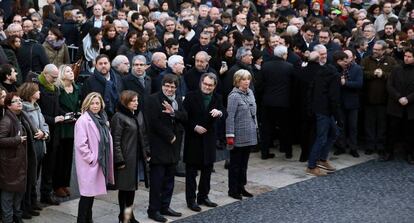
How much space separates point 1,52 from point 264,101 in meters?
4.24

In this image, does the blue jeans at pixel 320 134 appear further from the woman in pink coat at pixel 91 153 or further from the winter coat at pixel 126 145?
the woman in pink coat at pixel 91 153

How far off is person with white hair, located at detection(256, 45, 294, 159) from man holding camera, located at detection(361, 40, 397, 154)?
154 centimetres

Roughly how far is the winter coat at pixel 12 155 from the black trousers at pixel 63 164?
121 cm

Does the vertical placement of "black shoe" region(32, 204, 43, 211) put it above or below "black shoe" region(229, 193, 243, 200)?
below

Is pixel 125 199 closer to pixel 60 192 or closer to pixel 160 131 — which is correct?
pixel 160 131

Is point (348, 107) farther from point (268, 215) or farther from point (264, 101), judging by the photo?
point (268, 215)

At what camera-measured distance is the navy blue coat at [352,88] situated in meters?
13.0

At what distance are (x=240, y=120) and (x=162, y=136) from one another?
4.73 ft

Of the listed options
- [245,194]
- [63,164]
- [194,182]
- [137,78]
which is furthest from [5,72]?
[245,194]

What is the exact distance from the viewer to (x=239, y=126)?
10.4 m

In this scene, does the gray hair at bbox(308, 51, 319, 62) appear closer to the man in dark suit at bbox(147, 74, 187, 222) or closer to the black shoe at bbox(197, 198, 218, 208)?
the black shoe at bbox(197, 198, 218, 208)

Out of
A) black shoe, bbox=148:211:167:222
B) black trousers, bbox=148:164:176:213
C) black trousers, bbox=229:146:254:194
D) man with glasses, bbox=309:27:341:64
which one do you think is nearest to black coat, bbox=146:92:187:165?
black trousers, bbox=148:164:176:213

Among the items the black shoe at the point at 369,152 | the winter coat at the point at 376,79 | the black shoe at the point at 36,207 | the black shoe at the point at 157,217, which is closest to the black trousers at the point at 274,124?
the black shoe at the point at 369,152

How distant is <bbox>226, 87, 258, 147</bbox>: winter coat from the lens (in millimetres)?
10344
